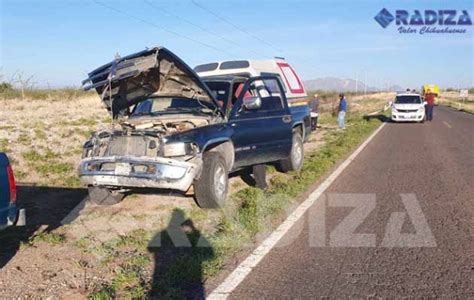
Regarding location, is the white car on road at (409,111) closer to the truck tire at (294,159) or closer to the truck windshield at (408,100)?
the truck windshield at (408,100)

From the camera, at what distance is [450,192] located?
7.89m

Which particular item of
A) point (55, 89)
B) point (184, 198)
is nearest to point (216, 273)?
point (184, 198)

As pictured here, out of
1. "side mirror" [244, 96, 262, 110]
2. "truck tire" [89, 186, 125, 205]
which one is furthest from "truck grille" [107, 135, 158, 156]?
"side mirror" [244, 96, 262, 110]

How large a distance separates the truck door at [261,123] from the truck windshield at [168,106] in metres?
0.56

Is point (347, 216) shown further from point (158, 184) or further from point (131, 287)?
point (131, 287)

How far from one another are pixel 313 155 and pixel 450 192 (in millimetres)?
5153

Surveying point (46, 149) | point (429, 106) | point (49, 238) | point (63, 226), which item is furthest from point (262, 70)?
point (429, 106)

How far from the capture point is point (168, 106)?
321 inches

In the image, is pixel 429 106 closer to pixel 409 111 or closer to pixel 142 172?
pixel 409 111

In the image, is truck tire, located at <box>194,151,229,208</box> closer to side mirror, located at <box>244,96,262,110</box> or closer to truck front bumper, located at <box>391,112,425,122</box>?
side mirror, located at <box>244,96,262,110</box>

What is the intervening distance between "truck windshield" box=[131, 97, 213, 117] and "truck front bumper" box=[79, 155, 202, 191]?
4.66 feet

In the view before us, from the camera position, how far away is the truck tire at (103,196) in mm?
7109

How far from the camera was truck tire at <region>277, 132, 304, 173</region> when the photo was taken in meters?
9.73

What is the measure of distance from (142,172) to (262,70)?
969 centimetres
